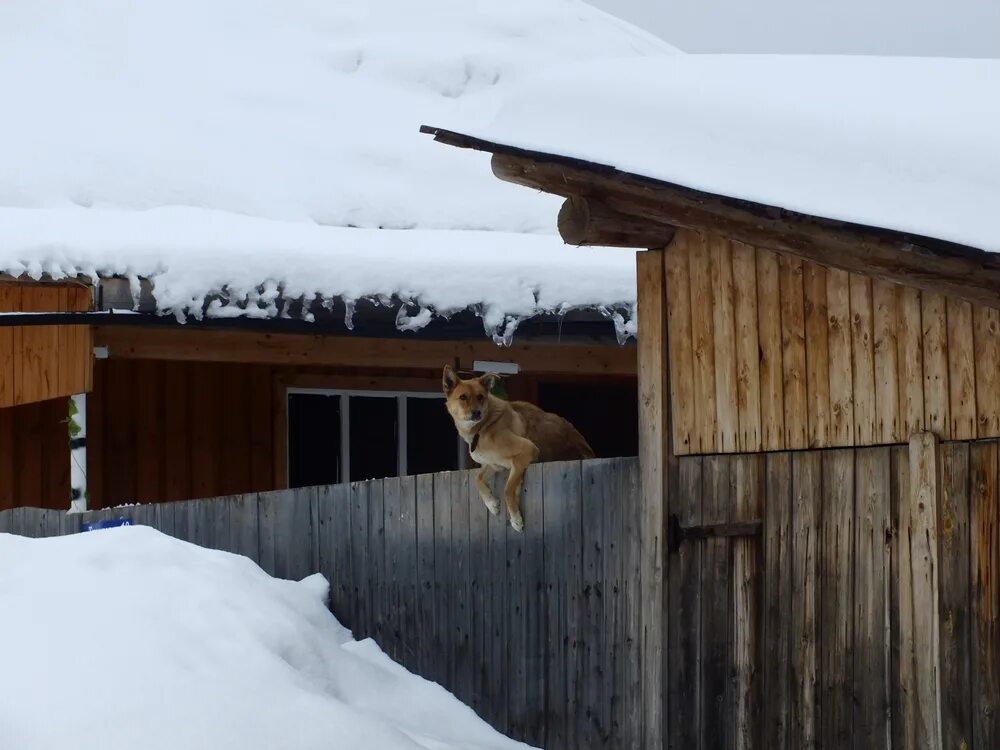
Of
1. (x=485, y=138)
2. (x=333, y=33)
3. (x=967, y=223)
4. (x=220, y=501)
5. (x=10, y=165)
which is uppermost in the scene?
(x=333, y=33)

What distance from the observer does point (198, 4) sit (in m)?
17.6

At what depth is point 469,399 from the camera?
7070 mm

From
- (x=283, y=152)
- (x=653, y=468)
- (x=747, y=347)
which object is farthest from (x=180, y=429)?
(x=747, y=347)

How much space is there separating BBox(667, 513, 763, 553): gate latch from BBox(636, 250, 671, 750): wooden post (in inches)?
1.4

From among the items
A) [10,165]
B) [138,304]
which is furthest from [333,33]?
[138,304]

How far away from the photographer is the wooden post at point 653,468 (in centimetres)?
605

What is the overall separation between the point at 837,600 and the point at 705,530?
0.63m

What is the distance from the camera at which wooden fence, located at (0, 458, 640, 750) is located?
644 cm

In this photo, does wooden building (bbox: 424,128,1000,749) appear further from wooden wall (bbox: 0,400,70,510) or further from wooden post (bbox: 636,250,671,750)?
wooden wall (bbox: 0,400,70,510)

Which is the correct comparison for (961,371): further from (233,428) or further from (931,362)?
(233,428)

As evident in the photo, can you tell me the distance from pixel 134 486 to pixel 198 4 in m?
7.94

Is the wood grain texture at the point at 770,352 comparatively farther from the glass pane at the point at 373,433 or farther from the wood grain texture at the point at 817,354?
the glass pane at the point at 373,433

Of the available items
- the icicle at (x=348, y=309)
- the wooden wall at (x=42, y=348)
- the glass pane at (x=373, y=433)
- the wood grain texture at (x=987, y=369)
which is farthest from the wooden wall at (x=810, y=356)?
the glass pane at (x=373, y=433)

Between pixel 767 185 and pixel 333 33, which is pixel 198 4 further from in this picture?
pixel 767 185
